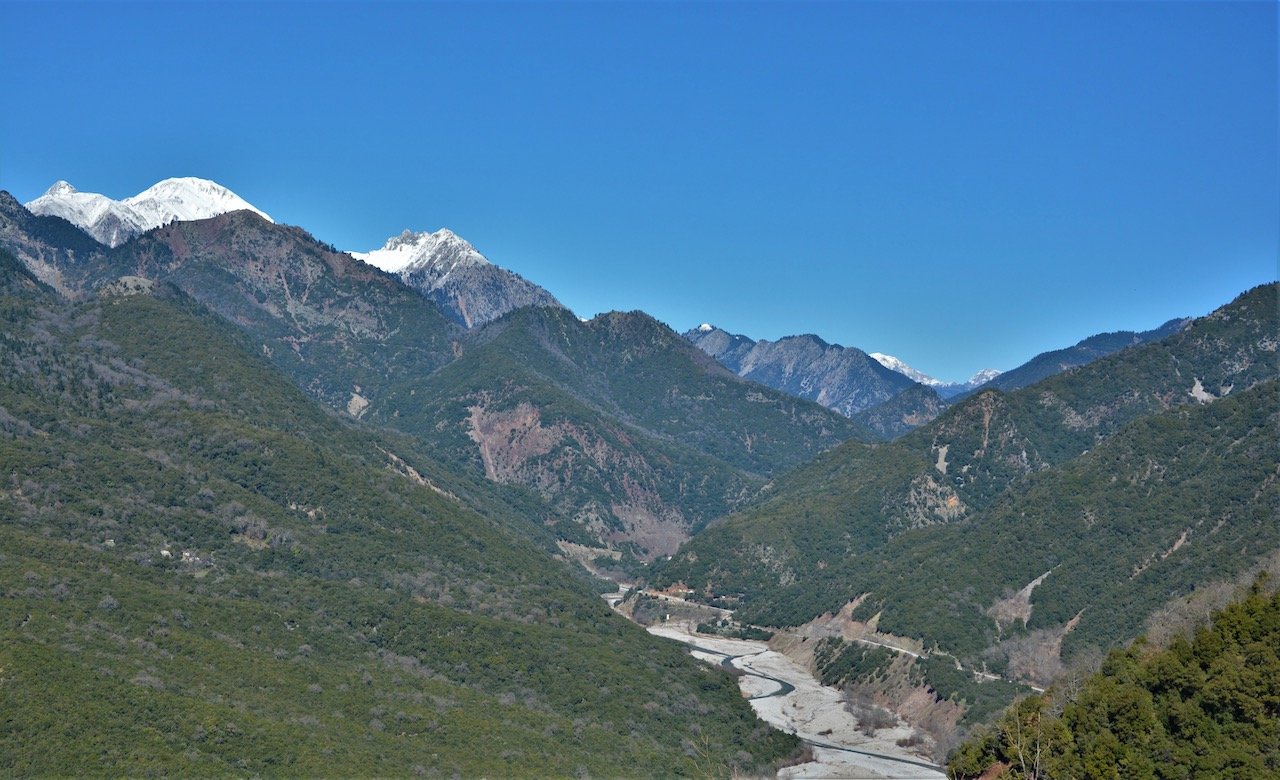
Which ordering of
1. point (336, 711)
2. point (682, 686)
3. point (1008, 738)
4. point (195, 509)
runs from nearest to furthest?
point (1008, 738), point (336, 711), point (682, 686), point (195, 509)

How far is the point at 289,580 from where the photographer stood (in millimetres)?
185375

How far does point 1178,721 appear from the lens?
96562 mm

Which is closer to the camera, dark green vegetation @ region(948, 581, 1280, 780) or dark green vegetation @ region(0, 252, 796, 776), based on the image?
dark green vegetation @ region(948, 581, 1280, 780)

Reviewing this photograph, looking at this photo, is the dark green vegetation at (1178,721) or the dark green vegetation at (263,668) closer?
the dark green vegetation at (1178,721)

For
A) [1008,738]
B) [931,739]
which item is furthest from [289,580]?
[1008,738]

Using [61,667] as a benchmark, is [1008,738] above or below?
below

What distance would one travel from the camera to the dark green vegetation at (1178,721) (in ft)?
301

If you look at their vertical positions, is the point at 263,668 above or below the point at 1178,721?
above

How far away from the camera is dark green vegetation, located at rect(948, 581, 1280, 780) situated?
9169 centimetres

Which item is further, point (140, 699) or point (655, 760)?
point (655, 760)

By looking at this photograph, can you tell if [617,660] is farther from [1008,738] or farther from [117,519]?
[1008,738]

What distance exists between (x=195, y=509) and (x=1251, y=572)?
155522 mm

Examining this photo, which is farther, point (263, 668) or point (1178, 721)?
point (263, 668)

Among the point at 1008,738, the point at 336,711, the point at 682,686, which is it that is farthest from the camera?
the point at 682,686
